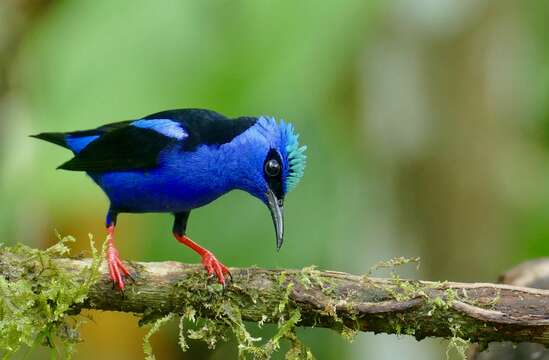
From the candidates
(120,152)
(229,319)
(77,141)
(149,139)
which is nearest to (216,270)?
(229,319)

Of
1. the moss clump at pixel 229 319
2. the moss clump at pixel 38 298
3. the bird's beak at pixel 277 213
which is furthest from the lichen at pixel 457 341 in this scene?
the moss clump at pixel 38 298

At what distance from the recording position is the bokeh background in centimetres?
468

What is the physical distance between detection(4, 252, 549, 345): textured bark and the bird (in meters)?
0.32

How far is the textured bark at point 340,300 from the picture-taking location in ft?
11.7

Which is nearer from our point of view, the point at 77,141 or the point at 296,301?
the point at 296,301

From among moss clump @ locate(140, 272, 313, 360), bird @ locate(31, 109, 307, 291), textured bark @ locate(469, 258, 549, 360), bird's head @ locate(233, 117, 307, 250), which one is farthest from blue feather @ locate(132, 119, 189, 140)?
textured bark @ locate(469, 258, 549, 360)

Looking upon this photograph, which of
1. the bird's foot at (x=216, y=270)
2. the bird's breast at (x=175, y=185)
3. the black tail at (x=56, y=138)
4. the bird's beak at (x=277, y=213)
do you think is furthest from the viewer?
the black tail at (x=56, y=138)

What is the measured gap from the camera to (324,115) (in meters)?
6.91

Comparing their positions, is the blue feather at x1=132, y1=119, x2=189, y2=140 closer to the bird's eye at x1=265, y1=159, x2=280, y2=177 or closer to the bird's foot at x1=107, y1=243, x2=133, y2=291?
the bird's eye at x1=265, y1=159, x2=280, y2=177

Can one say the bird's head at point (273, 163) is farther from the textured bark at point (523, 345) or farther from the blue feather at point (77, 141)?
the textured bark at point (523, 345)

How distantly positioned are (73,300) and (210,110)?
1.29 m

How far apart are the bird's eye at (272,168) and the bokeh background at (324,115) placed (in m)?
0.43

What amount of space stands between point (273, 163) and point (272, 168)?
0.02 meters

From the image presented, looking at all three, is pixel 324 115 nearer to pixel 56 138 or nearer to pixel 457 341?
pixel 56 138
